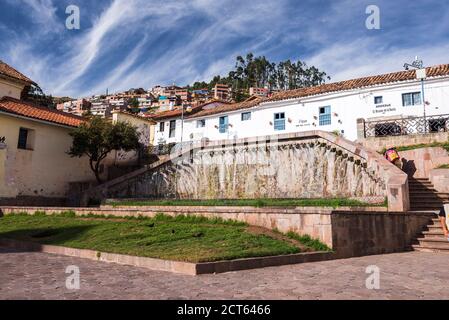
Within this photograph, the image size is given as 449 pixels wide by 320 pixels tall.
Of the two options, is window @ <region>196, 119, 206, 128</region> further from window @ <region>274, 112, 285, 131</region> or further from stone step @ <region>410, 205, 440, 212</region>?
stone step @ <region>410, 205, 440, 212</region>

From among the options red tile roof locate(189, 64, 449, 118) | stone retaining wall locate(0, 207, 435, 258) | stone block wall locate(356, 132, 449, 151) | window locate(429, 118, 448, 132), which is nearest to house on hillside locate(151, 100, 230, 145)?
red tile roof locate(189, 64, 449, 118)

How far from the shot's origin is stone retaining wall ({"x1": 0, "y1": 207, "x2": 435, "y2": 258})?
915 centimetres

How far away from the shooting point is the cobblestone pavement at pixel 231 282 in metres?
5.12

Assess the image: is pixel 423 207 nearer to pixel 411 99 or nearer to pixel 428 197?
pixel 428 197

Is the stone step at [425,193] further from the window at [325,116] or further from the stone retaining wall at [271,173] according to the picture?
the window at [325,116]

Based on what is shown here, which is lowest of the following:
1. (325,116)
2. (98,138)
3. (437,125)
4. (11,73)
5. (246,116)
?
(98,138)

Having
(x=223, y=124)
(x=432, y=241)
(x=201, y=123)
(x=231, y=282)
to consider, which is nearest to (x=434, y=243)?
(x=432, y=241)

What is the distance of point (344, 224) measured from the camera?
30.8ft

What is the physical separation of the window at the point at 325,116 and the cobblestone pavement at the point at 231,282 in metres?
21.3

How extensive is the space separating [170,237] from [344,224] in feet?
14.5

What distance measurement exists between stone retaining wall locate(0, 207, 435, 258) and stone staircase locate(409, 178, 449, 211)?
2277 millimetres

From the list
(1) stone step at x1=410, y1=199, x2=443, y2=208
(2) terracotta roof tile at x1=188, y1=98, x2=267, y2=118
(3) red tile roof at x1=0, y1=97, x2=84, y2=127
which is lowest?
(1) stone step at x1=410, y1=199, x2=443, y2=208
